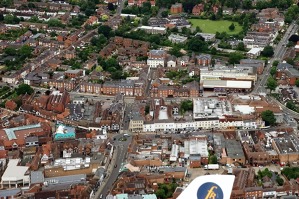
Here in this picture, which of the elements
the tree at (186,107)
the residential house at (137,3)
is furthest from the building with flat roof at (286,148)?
the residential house at (137,3)

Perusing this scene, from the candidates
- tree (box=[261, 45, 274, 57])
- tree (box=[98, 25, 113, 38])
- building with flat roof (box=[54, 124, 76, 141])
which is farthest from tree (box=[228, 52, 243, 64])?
building with flat roof (box=[54, 124, 76, 141])

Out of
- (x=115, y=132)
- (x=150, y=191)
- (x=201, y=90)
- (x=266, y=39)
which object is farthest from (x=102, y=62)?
(x=150, y=191)

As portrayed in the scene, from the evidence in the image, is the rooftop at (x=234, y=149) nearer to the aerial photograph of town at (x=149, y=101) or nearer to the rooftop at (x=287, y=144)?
the aerial photograph of town at (x=149, y=101)

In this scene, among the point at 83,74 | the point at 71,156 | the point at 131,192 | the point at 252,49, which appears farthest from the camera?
the point at 252,49

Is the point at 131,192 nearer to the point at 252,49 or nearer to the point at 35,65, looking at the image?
the point at 35,65

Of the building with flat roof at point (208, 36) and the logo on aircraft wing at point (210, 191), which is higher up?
the logo on aircraft wing at point (210, 191)

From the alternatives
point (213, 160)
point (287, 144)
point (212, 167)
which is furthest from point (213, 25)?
point (212, 167)
